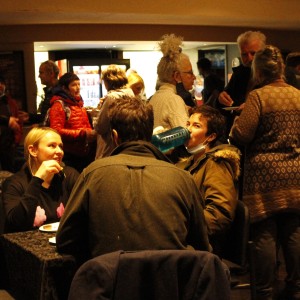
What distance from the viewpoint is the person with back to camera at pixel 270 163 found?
310cm

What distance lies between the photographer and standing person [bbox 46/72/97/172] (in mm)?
4316

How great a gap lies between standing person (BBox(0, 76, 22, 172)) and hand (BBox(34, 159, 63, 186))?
2394 millimetres

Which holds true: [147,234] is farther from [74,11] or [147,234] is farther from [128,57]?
[128,57]

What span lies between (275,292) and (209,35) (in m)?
4.40

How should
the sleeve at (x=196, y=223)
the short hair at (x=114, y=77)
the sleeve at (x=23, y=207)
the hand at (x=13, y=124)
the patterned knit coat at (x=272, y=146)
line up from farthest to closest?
the hand at (x=13, y=124), the short hair at (x=114, y=77), the patterned knit coat at (x=272, y=146), the sleeve at (x=23, y=207), the sleeve at (x=196, y=223)

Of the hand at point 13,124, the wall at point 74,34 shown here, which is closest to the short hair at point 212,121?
the hand at point 13,124

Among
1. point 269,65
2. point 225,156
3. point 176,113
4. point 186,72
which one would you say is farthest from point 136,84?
point 225,156

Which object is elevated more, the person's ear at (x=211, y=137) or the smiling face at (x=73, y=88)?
the smiling face at (x=73, y=88)

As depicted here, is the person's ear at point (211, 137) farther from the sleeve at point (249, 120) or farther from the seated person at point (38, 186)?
the seated person at point (38, 186)

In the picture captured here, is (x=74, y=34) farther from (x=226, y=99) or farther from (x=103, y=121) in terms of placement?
(x=226, y=99)

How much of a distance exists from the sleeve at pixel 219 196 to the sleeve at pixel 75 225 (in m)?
0.70

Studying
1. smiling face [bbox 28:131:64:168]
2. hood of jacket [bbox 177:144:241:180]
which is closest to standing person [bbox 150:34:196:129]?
hood of jacket [bbox 177:144:241:180]

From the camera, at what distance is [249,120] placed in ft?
10.2

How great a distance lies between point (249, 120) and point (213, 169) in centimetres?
59
